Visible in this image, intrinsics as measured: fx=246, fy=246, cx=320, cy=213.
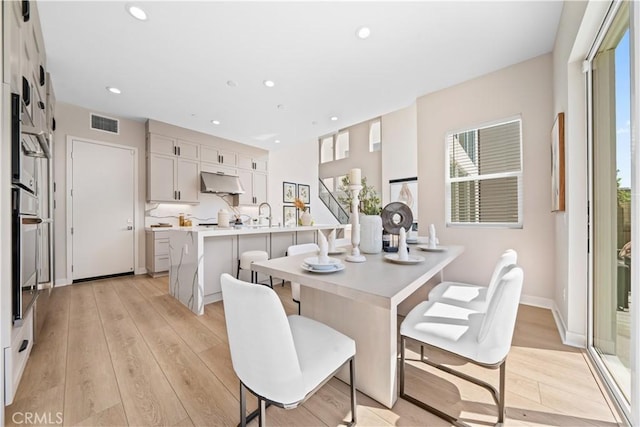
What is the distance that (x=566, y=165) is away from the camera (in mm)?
2004

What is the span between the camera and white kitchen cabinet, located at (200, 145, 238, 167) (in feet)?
17.0

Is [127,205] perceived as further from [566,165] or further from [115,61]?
[566,165]

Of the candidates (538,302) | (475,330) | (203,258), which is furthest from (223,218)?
(538,302)

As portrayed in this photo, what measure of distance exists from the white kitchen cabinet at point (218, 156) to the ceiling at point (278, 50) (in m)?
1.30

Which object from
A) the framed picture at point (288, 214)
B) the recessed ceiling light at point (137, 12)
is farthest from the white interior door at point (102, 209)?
the framed picture at point (288, 214)

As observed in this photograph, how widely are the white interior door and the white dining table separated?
167 inches

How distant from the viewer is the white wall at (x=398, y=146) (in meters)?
6.95

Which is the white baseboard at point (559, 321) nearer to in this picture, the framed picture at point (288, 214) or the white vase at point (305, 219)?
the white vase at point (305, 219)

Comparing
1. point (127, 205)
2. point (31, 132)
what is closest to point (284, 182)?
point (127, 205)

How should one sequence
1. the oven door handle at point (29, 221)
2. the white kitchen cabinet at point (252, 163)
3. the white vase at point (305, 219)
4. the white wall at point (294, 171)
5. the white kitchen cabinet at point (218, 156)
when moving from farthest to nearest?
1. the white wall at point (294, 171)
2. the white kitchen cabinet at point (252, 163)
3. the white kitchen cabinet at point (218, 156)
4. the white vase at point (305, 219)
5. the oven door handle at point (29, 221)

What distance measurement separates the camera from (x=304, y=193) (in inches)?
287

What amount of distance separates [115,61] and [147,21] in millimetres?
912
